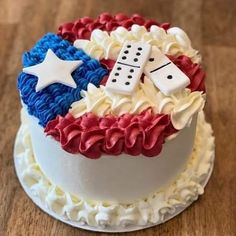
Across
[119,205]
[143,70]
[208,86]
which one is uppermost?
[143,70]

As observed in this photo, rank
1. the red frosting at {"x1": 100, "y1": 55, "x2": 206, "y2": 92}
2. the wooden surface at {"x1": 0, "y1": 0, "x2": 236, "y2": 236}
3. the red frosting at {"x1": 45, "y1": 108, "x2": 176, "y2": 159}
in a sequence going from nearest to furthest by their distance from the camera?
the red frosting at {"x1": 45, "y1": 108, "x2": 176, "y2": 159}
the red frosting at {"x1": 100, "y1": 55, "x2": 206, "y2": 92}
the wooden surface at {"x1": 0, "y1": 0, "x2": 236, "y2": 236}

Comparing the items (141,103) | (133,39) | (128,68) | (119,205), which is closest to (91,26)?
(133,39)

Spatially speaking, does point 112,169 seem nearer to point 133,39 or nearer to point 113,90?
point 113,90

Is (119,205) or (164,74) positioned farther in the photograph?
(119,205)

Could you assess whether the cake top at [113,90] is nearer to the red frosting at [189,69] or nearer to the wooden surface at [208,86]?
the red frosting at [189,69]

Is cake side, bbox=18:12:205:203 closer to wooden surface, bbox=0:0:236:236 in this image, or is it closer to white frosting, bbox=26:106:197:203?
white frosting, bbox=26:106:197:203

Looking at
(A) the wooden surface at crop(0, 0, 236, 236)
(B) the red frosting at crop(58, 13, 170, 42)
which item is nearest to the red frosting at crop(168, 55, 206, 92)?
(B) the red frosting at crop(58, 13, 170, 42)


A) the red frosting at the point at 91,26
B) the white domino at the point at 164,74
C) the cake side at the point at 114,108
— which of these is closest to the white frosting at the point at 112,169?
the cake side at the point at 114,108
